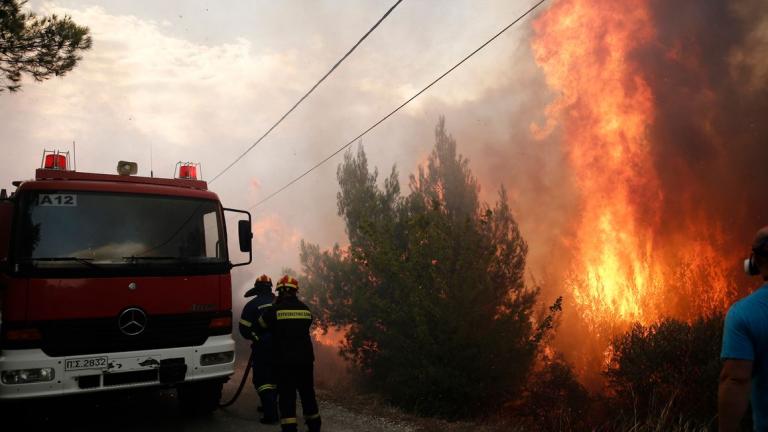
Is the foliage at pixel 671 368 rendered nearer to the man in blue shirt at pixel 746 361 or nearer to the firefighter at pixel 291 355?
the firefighter at pixel 291 355

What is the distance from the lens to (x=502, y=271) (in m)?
16.7

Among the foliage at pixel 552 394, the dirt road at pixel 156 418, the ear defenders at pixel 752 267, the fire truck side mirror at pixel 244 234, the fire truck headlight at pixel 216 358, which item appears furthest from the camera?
the foliage at pixel 552 394

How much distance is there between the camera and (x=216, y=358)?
6.02 m

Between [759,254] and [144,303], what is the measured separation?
5265 millimetres

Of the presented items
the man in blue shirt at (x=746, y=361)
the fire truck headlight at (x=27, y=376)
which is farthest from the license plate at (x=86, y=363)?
the man in blue shirt at (x=746, y=361)

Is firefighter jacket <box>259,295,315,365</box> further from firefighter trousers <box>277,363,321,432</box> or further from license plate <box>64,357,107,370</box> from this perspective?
license plate <box>64,357,107,370</box>

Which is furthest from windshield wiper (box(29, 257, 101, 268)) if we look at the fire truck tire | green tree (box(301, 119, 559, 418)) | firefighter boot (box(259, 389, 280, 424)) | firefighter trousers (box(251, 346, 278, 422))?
green tree (box(301, 119, 559, 418))

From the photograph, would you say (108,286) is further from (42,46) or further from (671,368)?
(671,368)

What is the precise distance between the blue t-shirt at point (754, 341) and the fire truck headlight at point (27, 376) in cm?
546

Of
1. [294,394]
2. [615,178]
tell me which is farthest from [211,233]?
[615,178]

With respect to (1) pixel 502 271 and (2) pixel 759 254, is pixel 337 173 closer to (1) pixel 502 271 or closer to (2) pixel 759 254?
(1) pixel 502 271

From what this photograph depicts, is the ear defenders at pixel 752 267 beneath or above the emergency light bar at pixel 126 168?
beneath

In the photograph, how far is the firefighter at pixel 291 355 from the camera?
545 cm

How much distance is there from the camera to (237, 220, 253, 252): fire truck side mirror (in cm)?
666
